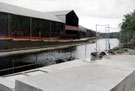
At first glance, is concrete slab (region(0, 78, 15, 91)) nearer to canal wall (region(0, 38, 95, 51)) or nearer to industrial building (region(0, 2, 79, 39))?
canal wall (region(0, 38, 95, 51))

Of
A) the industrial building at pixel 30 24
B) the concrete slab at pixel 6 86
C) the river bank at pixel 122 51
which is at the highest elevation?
the industrial building at pixel 30 24

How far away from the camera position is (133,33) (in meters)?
15.8

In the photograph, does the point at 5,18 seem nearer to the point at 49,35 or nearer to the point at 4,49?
the point at 4,49

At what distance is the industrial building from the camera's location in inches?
866

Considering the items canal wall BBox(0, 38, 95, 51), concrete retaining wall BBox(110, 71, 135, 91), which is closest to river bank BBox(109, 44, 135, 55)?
concrete retaining wall BBox(110, 71, 135, 91)

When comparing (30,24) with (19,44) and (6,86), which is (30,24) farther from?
(6,86)

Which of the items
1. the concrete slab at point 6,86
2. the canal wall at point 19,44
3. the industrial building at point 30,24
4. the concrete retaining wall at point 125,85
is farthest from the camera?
the industrial building at point 30,24

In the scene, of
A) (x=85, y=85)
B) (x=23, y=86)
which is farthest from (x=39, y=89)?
(x=85, y=85)

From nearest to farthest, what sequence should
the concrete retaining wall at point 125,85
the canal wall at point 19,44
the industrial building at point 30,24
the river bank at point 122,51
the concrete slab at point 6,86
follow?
the concrete retaining wall at point 125,85 → the concrete slab at point 6,86 → the river bank at point 122,51 → the canal wall at point 19,44 → the industrial building at point 30,24

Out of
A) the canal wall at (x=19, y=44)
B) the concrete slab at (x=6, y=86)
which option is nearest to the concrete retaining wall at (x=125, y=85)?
the concrete slab at (x=6, y=86)

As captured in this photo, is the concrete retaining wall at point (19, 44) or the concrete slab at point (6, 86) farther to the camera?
the concrete retaining wall at point (19, 44)

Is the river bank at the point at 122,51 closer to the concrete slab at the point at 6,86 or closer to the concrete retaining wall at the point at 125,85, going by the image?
the concrete retaining wall at the point at 125,85

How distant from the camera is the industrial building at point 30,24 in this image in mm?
21984

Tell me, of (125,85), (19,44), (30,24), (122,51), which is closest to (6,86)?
(125,85)
